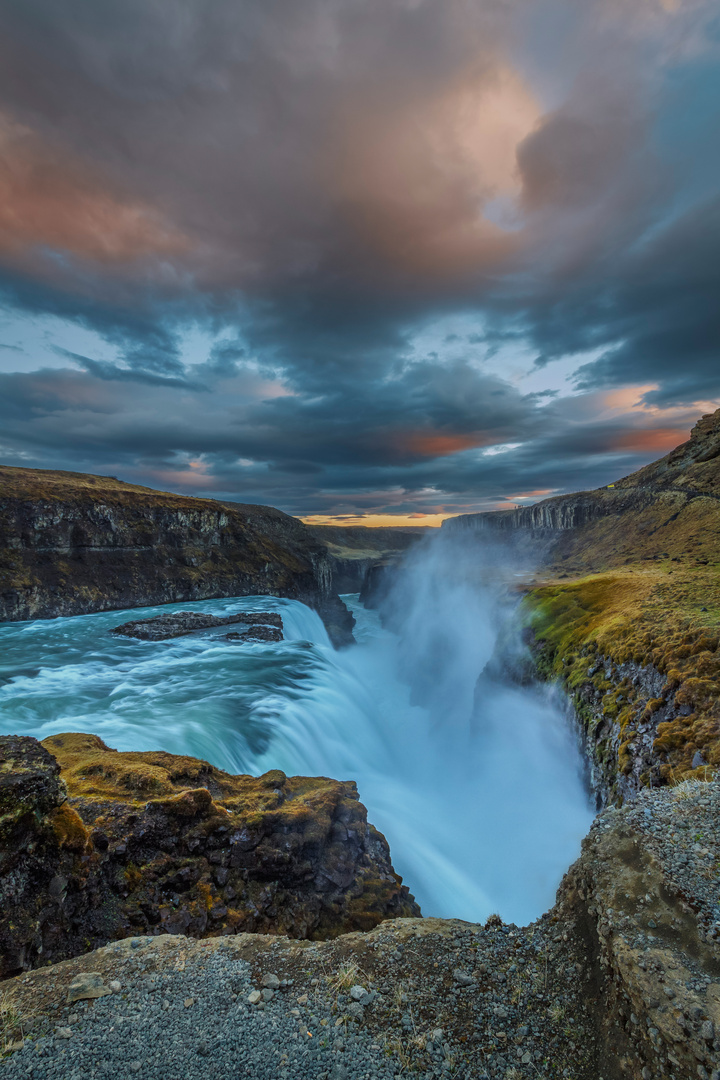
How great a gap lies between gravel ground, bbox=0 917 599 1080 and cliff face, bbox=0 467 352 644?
70635 millimetres

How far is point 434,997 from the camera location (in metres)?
6.16

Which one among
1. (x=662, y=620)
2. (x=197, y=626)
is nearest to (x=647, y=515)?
(x=662, y=620)

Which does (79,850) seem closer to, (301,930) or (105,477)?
(301,930)

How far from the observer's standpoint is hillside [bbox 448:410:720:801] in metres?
15.3

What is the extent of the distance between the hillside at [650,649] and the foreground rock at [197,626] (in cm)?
3150

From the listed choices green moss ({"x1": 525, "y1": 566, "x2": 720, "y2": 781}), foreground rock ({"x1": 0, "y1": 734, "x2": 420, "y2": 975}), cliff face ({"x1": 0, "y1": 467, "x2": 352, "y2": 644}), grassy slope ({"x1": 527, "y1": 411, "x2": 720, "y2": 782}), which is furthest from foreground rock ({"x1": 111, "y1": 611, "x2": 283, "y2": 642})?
foreground rock ({"x1": 0, "y1": 734, "x2": 420, "y2": 975})

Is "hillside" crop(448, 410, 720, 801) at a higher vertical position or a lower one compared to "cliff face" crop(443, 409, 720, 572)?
lower

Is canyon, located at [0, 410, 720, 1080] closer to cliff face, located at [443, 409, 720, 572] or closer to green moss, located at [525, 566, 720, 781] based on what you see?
green moss, located at [525, 566, 720, 781]

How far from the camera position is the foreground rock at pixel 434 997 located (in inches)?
194

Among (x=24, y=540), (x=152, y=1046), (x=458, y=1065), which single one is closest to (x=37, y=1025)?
(x=152, y=1046)

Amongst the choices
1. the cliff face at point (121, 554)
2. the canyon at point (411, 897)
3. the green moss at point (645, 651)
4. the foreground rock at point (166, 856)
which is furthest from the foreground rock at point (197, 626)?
the foreground rock at point (166, 856)

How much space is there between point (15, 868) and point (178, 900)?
3593 millimetres

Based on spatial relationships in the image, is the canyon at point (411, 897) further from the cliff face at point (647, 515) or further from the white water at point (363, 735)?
the cliff face at point (647, 515)

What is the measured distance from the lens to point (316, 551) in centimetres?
12550
